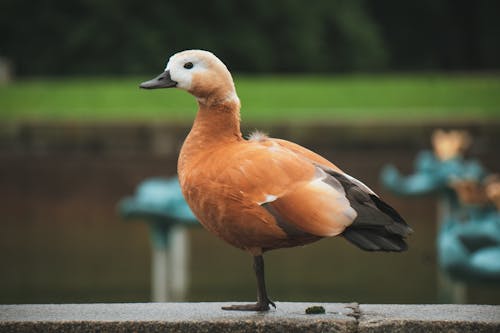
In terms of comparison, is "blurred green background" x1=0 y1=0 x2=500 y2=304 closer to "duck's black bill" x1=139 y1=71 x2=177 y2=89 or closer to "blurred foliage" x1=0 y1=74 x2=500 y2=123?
"blurred foliage" x1=0 y1=74 x2=500 y2=123

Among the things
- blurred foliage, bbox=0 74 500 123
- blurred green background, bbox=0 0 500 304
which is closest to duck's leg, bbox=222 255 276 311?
blurred green background, bbox=0 0 500 304

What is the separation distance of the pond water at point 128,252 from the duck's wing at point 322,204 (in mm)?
7510

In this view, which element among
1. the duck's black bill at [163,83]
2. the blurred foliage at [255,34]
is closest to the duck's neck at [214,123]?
the duck's black bill at [163,83]

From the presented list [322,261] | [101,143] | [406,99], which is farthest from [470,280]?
[406,99]

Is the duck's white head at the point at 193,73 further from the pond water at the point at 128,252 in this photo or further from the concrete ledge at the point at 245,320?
the pond water at the point at 128,252

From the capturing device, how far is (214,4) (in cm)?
2389

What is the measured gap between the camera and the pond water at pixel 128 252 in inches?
458

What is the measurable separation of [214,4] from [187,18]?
624 millimetres

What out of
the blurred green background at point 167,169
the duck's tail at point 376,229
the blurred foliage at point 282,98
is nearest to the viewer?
the duck's tail at point 376,229

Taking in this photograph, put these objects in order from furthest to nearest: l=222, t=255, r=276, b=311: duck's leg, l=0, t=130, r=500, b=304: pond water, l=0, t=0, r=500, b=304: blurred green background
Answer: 1. l=0, t=0, r=500, b=304: blurred green background
2. l=0, t=130, r=500, b=304: pond water
3. l=222, t=255, r=276, b=311: duck's leg

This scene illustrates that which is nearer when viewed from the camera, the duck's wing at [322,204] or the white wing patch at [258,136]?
the duck's wing at [322,204]

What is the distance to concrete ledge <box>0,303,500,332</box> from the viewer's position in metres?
3.62

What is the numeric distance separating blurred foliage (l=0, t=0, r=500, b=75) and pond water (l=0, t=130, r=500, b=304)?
952 centimetres

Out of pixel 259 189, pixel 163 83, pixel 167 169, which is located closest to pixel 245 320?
pixel 259 189
